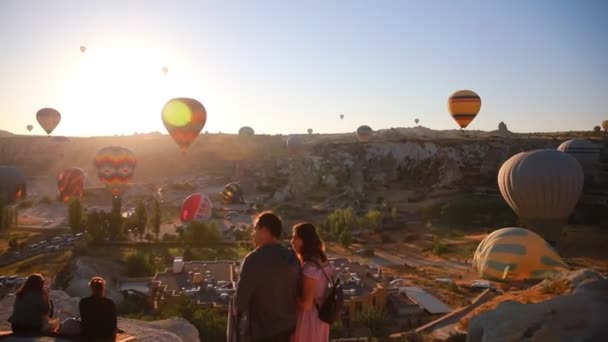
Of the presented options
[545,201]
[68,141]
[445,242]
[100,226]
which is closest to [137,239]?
[100,226]

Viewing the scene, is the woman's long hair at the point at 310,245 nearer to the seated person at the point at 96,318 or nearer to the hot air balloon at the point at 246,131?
the seated person at the point at 96,318

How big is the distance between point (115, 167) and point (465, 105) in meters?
25.4

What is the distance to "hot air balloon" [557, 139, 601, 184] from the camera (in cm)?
3969

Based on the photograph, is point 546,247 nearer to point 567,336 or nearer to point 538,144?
point 567,336

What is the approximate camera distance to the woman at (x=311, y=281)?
4266 mm

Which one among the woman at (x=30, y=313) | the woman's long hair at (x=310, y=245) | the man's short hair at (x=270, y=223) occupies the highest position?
the man's short hair at (x=270, y=223)

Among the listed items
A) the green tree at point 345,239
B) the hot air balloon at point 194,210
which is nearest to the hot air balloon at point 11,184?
the hot air balloon at point 194,210

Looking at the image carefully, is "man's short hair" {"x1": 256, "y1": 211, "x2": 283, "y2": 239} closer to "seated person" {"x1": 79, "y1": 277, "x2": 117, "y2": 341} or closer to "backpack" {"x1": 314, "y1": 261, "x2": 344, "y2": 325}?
"backpack" {"x1": 314, "y1": 261, "x2": 344, "y2": 325}

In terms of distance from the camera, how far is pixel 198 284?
54.1 feet

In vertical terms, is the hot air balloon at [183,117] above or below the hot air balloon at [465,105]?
below

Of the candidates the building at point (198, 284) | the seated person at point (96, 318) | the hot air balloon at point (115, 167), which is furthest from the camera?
the hot air balloon at point (115, 167)

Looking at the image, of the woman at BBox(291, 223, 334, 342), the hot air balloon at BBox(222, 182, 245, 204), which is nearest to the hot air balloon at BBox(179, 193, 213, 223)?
the hot air balloon at BBox(222, 182, 245, 204)

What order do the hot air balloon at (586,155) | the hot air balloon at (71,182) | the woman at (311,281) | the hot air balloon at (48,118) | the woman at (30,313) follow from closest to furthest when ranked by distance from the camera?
the woman at (311,281) → the woman at (30,313) → the hot air balloon at (586,155) → the hot air balloon at (71,182) → the hot air balloon at (48,118)

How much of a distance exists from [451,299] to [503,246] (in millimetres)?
4117
